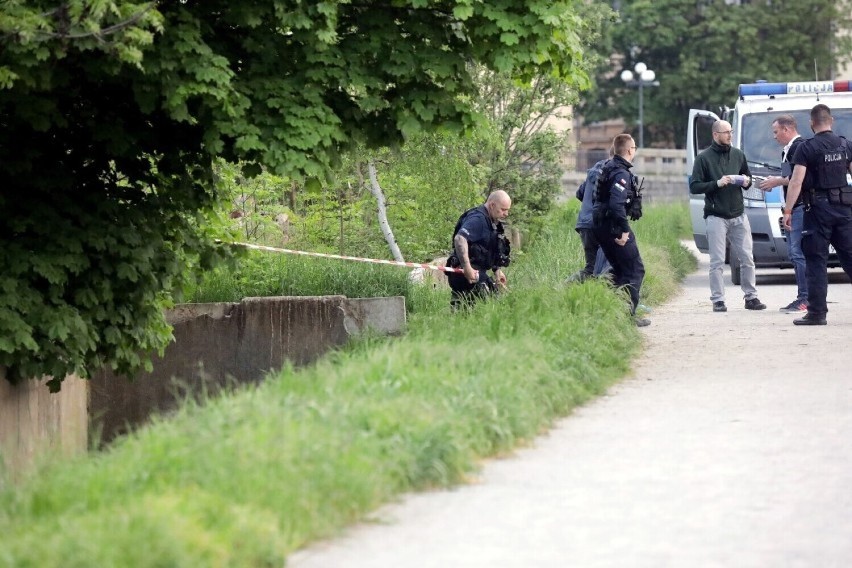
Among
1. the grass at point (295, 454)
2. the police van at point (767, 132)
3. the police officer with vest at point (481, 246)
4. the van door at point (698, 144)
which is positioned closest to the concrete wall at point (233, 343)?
the police officer with vest at point (481, 246)

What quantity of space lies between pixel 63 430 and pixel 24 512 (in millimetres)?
7399

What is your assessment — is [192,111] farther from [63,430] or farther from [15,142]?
[63,430]

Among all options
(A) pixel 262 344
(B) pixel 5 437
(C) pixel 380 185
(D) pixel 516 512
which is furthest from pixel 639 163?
(D) pixel 516 512

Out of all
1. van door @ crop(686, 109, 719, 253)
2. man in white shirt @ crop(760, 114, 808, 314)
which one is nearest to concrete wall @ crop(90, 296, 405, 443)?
man in white shirt @ crop(760, 114, 808, 314)

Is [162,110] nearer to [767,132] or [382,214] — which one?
[382,214]

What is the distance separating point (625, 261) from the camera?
12844 mm

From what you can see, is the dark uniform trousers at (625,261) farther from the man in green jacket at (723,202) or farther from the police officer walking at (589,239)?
the man in green jacket at (723,202)

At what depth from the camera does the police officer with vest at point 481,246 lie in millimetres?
12656

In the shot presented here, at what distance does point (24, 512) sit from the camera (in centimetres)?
579

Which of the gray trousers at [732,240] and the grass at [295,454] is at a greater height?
the gray trousers at [732,240]

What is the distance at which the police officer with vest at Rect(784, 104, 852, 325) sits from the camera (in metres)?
13.1

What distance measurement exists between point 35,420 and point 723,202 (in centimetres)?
674

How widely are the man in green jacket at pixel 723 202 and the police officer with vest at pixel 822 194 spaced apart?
1.28 meters

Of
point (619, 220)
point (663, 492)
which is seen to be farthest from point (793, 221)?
point (663, 492)
